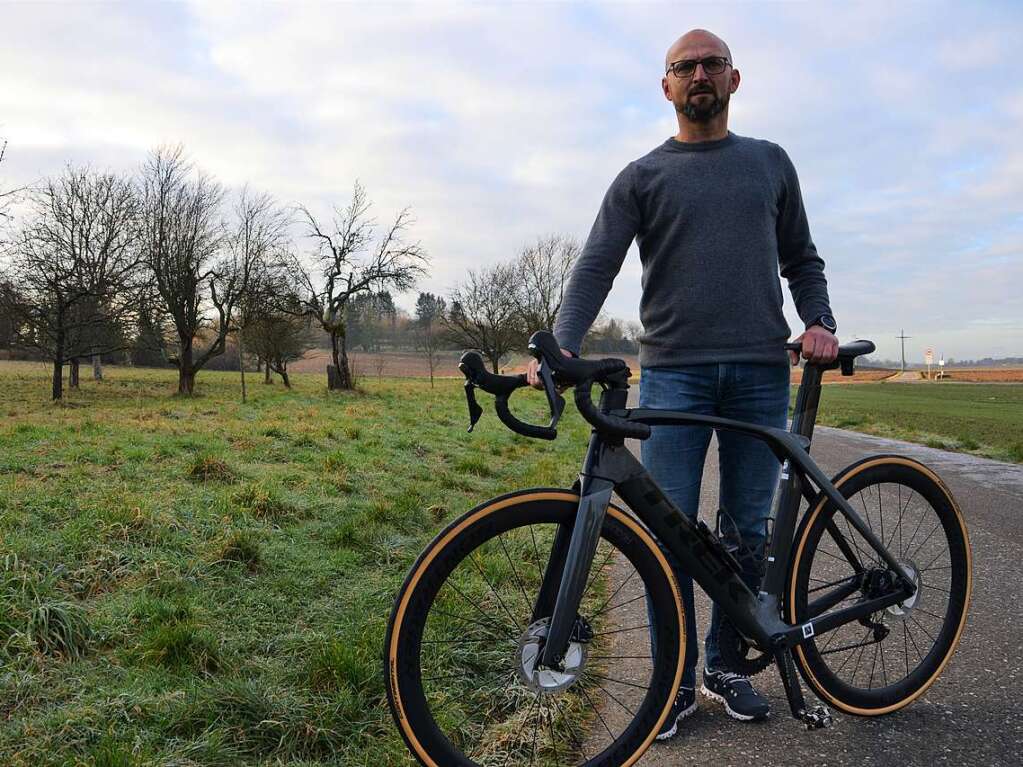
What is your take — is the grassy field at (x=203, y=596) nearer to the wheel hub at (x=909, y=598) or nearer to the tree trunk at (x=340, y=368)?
the wheel hub at (x=909, y=598)

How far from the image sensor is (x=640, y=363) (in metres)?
2.61

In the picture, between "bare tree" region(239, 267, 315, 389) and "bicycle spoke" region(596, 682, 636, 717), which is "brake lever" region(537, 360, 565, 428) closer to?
"bicycle spoke" region(596, 682, 636, 717)

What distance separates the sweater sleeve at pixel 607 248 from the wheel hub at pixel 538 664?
3.62ft

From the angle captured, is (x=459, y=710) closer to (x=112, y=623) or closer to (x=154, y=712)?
(x=154, y=712)

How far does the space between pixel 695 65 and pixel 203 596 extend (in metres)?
3.35

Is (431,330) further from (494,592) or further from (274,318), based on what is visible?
(494,592)

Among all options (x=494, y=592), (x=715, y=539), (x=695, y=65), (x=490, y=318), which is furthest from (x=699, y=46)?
(x=490, y=318)

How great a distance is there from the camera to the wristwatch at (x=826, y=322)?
8.36ft

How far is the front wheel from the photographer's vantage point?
1792 mm

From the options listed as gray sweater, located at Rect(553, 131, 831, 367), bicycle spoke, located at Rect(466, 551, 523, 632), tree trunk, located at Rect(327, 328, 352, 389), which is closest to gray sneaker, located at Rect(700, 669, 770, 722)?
bicycle spoke, located at Rect(466, 551, 523, 632)

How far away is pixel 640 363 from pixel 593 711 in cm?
130

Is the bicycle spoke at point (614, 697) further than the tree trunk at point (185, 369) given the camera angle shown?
No

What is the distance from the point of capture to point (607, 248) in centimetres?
253

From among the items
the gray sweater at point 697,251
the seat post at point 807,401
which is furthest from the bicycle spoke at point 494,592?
the seat post at point 807,401
